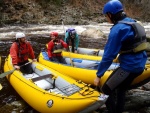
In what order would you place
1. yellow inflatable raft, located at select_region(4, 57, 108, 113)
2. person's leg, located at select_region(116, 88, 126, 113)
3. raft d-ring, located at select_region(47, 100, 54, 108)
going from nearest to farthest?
person's leg, located at select_region(116, 88, 126, 113) < yellow inflatable raft, located at select_region(4, 57, 108, 113) < raft d-ring, located at select_region(47, 100, 54, 108)

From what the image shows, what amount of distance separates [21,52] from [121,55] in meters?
3.74

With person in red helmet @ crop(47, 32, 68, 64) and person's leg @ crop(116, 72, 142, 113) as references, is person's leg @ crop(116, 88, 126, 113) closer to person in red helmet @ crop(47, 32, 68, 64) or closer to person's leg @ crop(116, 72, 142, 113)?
person's leg @ crop(116, 72, 142, 113)

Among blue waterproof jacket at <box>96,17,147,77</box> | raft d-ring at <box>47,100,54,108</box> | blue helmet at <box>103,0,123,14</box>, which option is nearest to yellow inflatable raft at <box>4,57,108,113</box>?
raft d-ring at <box>47,100,54,108</box>

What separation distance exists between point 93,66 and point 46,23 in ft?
45.9

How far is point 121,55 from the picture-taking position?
3025mm

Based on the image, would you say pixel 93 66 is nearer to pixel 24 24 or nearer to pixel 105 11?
pixel 105 11

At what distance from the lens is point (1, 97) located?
5664 millimetres

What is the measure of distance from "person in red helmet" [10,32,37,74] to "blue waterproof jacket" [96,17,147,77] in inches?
135

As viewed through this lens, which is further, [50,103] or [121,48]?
[50,103]

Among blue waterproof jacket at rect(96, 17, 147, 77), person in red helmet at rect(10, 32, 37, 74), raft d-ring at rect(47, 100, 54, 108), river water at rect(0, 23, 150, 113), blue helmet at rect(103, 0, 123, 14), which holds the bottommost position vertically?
river water at rect(0, 23, 150, 113)

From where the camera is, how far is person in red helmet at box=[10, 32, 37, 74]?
596 cm

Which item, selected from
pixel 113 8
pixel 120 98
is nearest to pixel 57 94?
pixel 120 98

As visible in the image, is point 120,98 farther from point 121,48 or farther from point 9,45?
point 9,45

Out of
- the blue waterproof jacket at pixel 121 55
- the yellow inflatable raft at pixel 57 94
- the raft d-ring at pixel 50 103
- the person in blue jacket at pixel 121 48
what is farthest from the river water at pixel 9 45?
the blue waterproof jacket at pixel 121 55
